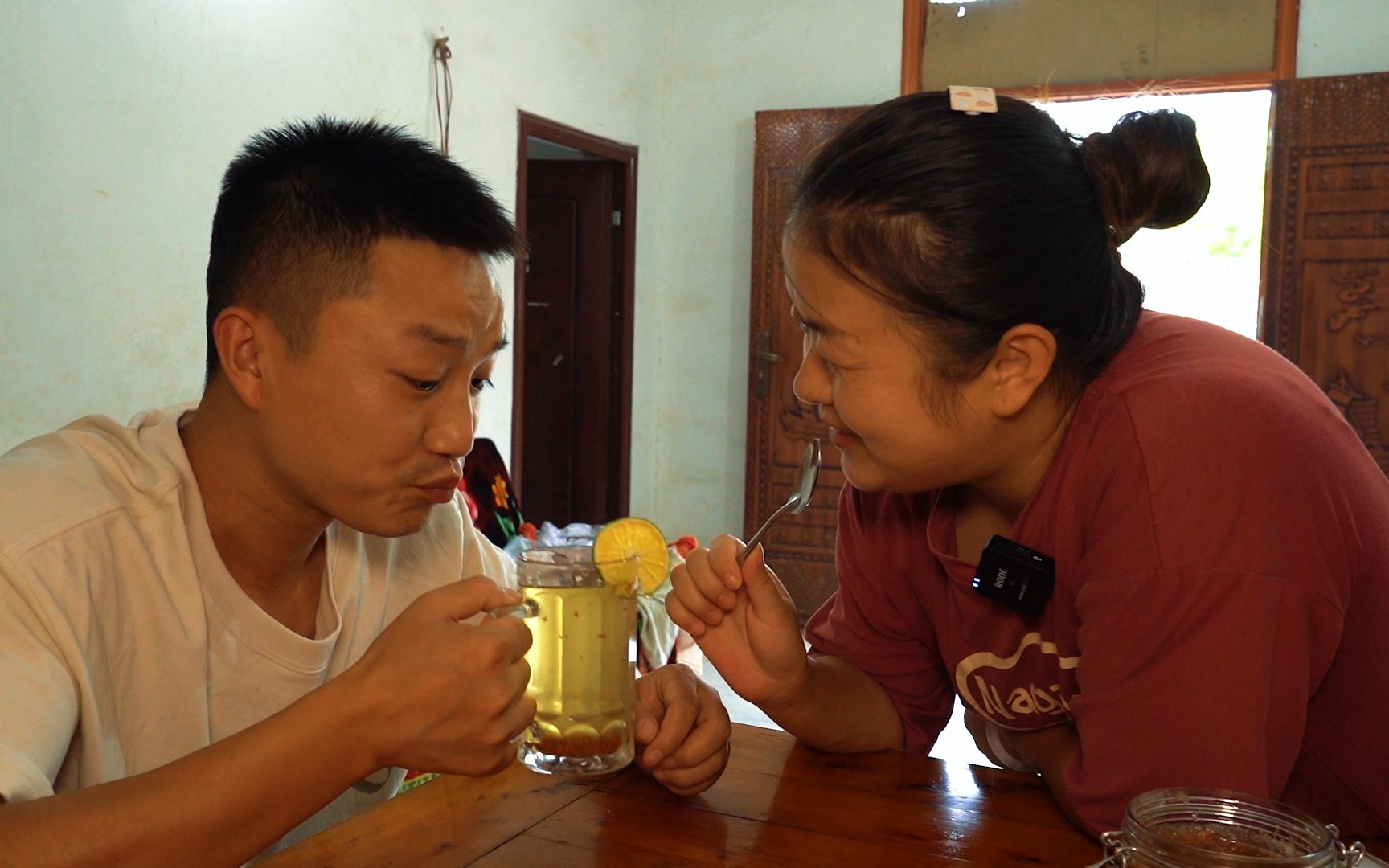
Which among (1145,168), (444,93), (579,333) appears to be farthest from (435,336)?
(579,333)

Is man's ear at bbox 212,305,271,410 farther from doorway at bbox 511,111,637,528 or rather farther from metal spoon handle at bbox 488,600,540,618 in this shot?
doorway at bbox 511,111,637,528

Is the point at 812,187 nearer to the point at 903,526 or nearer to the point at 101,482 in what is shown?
the point at 903,526

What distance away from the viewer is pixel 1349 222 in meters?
4.89

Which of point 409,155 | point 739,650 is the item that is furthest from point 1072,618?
point 409,155

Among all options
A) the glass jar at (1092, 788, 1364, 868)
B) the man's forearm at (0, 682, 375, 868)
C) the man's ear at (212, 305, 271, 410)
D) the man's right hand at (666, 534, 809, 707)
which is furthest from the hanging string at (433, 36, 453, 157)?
the glass jar at (1092, 788, 1364, 868)

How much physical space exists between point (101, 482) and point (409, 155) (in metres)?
0.49

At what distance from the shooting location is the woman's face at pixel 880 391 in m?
1.21

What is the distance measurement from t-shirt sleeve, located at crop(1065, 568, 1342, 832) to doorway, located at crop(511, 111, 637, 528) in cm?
520

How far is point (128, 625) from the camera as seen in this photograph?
1.14 m

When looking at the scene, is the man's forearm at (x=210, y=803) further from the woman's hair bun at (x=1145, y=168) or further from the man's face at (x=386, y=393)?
the woman's hair bun at (x=1145, y=168)

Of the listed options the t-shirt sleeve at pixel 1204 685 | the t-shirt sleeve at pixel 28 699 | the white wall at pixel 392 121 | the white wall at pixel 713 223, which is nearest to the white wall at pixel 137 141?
the white wall at pixel 392 121

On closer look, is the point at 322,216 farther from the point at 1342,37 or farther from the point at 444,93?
the point at 1342,37

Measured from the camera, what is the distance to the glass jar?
28.3 inches

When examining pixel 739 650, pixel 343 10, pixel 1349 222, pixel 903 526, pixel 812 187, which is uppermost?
pixel 343 10
